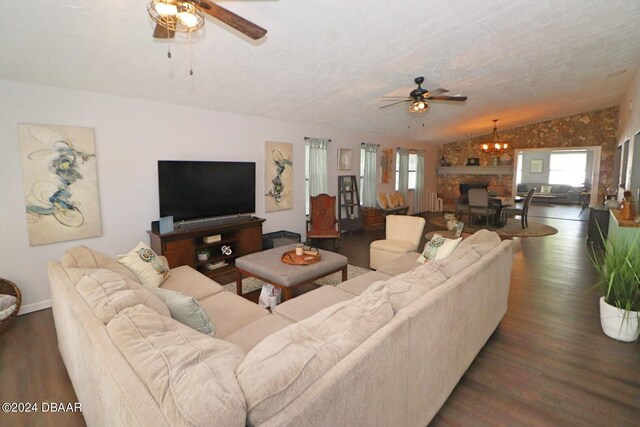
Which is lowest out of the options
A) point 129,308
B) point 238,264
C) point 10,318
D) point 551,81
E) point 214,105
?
point 10,318

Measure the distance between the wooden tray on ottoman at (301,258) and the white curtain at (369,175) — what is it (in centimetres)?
427

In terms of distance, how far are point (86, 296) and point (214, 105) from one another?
11.1 ft

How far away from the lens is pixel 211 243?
167 inches

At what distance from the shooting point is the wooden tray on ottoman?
10.6 ft

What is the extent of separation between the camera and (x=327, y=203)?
582 cm

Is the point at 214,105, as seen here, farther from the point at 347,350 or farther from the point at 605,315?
the point at 605,315

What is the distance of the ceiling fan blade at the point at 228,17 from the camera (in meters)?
1.64

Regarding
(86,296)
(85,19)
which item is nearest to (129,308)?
(86,296)

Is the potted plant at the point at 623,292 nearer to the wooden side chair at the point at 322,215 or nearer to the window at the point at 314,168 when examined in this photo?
the wooden side chair at the point at 322,215

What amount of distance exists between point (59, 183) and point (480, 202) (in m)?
7.40

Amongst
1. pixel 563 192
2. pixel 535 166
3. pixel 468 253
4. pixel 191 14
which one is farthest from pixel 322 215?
pixel 535 166

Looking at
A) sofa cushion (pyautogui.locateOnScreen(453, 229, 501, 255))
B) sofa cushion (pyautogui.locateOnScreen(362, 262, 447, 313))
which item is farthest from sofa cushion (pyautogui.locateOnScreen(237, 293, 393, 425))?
sofa cushion (pyautogui.locateOnScreen(453, 229, 501, 255))

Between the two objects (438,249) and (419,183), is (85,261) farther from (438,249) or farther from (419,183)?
(419,183)

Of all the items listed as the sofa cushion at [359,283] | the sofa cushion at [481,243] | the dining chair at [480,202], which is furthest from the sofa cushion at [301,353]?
the dining chair at [480,202]
